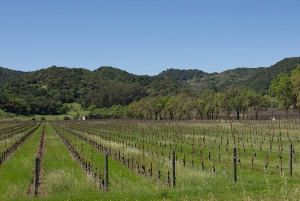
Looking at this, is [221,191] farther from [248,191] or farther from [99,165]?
A: [99,165]

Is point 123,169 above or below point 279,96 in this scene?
below

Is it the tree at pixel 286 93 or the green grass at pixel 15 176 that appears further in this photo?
the tree at pixel 286 93

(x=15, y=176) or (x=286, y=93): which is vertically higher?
(x=286, y=93)

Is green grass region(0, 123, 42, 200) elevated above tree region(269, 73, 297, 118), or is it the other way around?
tree region(269, 73, 297, 118)

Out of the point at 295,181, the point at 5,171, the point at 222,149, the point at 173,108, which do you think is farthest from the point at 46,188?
the point at 173,108

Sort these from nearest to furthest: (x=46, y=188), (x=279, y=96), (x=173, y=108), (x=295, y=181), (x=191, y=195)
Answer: (x=191, y=195) < (x=295, y=181) < (x=46, y=188) < (x=279, y=96) < (x=173, y=108)

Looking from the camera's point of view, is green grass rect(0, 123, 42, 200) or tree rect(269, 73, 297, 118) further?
tree rect(269, 73, 297, 118)

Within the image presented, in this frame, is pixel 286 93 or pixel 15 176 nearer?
pixel 15 176

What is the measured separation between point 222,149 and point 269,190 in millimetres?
16167

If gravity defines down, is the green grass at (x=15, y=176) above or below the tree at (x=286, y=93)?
below

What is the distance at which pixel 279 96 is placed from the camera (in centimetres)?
7019

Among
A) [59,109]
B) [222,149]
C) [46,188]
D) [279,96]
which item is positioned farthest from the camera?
[59,109]

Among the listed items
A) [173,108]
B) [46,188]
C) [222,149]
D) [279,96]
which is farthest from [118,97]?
[46,188]

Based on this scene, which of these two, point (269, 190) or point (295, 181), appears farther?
point (295, 181)
